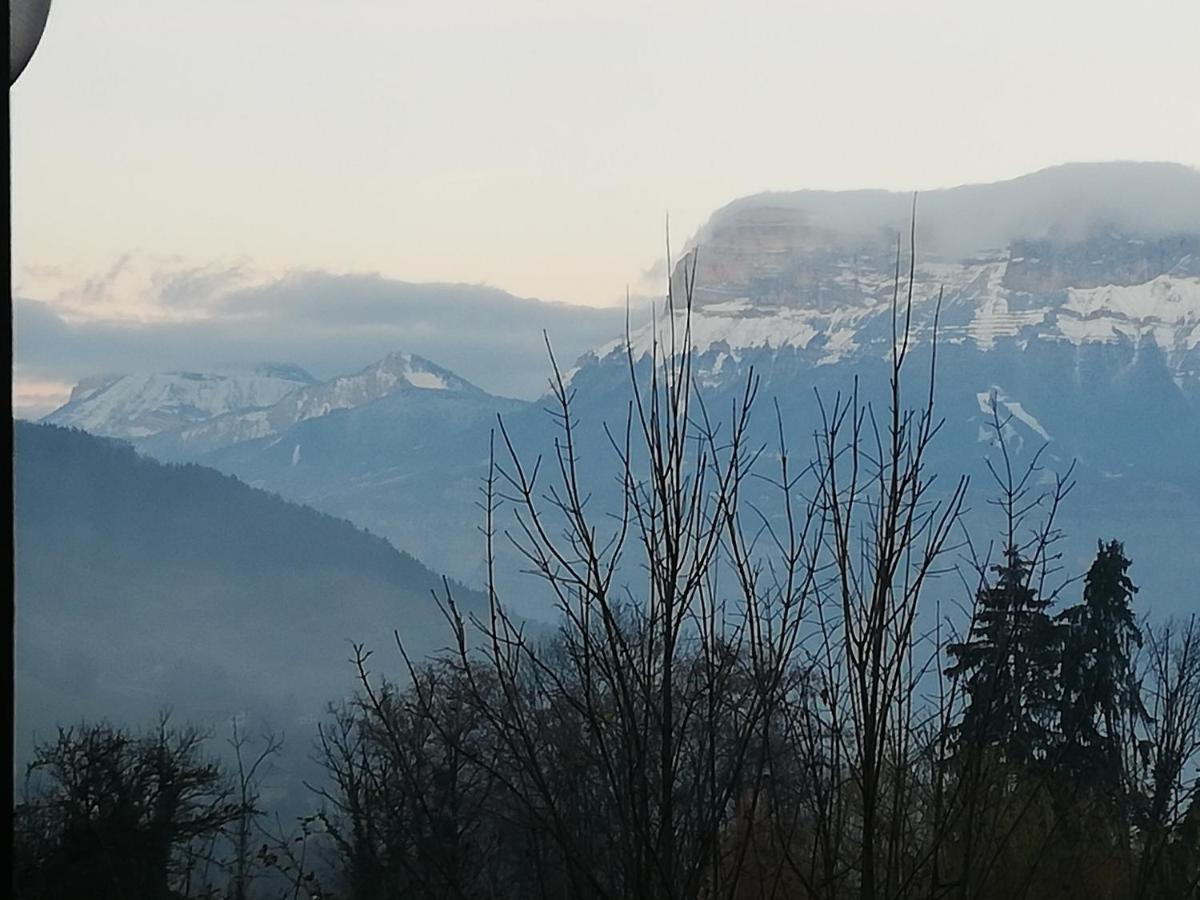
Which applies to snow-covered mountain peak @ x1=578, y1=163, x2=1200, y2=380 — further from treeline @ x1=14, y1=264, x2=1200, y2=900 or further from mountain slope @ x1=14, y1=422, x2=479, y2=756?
treeline @ x1=14, y1=264, x2=1200, y2=900

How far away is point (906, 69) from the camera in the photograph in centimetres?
704

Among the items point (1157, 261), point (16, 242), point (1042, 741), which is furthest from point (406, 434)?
point (16, 242)

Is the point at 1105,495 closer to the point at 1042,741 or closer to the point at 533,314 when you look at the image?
the point at 533,314

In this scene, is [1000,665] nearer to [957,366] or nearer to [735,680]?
[735,680]

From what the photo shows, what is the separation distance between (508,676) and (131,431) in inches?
355

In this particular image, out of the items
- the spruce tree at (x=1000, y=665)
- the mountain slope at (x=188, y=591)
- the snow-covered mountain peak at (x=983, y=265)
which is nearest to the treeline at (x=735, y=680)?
the spruce tree at (x=1000, y=665)

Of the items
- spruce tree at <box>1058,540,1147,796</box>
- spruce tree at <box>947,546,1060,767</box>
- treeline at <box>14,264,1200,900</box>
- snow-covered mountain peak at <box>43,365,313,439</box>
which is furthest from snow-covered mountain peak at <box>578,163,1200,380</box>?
treeline at <box>14,264,1200,900</box>

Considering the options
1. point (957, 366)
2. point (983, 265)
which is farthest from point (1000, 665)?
point (983, 265)

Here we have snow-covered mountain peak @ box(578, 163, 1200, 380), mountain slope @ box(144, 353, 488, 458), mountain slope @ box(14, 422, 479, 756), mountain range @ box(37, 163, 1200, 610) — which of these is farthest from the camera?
mountain slope @ box(144, 353, 488, 458)

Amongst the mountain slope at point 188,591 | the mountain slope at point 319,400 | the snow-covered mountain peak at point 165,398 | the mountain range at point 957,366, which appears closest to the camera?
the mountain slope at point 188,591

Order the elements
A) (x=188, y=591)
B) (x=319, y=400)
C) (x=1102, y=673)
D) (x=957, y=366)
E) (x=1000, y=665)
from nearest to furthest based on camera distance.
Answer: (x=1000, y=665) → (x=1102, y=673) → (x=188, y=591) → (x=957, y=366) → (x=319, y=400)

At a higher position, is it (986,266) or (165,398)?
(986,266)

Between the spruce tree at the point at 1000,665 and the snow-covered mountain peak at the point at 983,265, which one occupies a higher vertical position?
the snow-covered mountain peak at the point at 983,265

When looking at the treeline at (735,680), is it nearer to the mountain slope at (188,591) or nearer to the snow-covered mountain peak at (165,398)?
the mountain slope at (188,591)
